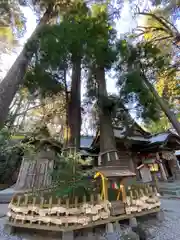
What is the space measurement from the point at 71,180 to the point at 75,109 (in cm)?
355

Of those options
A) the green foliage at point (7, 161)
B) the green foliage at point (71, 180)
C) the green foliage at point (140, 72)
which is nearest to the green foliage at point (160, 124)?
the green foliage at point (140, 72)

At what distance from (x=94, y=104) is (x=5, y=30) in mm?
5042

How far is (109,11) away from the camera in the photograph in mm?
8305

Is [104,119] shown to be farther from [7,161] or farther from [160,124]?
[7,161]

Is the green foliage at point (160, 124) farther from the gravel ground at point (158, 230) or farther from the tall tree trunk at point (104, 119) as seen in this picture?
the gravel ground at point (158, 230)

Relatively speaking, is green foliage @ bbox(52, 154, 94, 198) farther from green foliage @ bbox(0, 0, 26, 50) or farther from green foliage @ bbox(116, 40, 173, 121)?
green foliage @ bbox(0, 0, 26, 50)

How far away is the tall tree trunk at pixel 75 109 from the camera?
584 centimetres

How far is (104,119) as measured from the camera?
6496mm

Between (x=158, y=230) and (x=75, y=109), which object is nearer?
(x=158, y=230)

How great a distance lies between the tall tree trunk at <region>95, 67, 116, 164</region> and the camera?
5.94 m

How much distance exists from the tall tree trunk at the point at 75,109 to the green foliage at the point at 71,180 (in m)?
1.87

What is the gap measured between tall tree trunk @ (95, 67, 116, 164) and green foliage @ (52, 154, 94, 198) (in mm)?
2201

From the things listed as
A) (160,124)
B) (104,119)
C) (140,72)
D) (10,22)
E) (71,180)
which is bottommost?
(71,180)

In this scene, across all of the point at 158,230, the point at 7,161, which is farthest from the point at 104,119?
the point at 7,161
